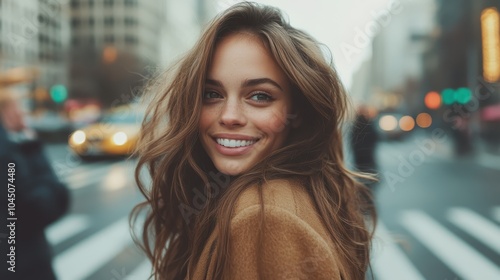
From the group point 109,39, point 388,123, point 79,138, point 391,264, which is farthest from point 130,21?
point 391,264

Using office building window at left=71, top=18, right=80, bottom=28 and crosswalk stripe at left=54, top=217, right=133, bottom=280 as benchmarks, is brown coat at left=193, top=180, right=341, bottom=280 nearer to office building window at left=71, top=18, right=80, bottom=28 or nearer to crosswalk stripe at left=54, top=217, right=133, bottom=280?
crosswalk stripe at left=54, top=217, right=133, bottom=280

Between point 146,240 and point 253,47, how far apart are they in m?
0.97

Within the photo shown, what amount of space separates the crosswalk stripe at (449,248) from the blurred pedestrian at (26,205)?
417 cm

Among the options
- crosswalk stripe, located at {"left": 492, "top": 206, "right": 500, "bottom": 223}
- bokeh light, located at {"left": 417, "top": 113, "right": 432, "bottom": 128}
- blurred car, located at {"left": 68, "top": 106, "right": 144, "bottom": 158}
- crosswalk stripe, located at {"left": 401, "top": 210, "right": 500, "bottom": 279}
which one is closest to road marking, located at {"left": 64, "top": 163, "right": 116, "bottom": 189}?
blurred car, located at {"left": 68, "top": 106, "right": 144, "bottom": 158}

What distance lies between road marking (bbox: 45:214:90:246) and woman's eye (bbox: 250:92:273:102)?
553cm

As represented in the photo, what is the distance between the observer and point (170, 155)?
160cm

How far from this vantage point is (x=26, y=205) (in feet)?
6.45

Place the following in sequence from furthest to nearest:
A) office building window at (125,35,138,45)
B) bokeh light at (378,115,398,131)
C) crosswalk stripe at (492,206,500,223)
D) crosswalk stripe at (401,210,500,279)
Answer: office building window at (125,35,138,45) < bokeh light at (378,115,398,131) < crosswalk stripe at (492,206,500,223) < crosswalk stripe at (401,210,500,279)

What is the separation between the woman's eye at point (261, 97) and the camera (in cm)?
144

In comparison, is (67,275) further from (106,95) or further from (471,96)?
(106,95)

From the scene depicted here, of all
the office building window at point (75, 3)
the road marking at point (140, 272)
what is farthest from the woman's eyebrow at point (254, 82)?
the office building window at point (75, 3)

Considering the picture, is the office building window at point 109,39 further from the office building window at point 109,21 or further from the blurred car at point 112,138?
the blurred car at point 112,138

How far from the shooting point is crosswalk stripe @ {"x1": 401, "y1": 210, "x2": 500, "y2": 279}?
4.89 metres

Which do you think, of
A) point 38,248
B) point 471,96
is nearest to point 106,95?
point 471,96
